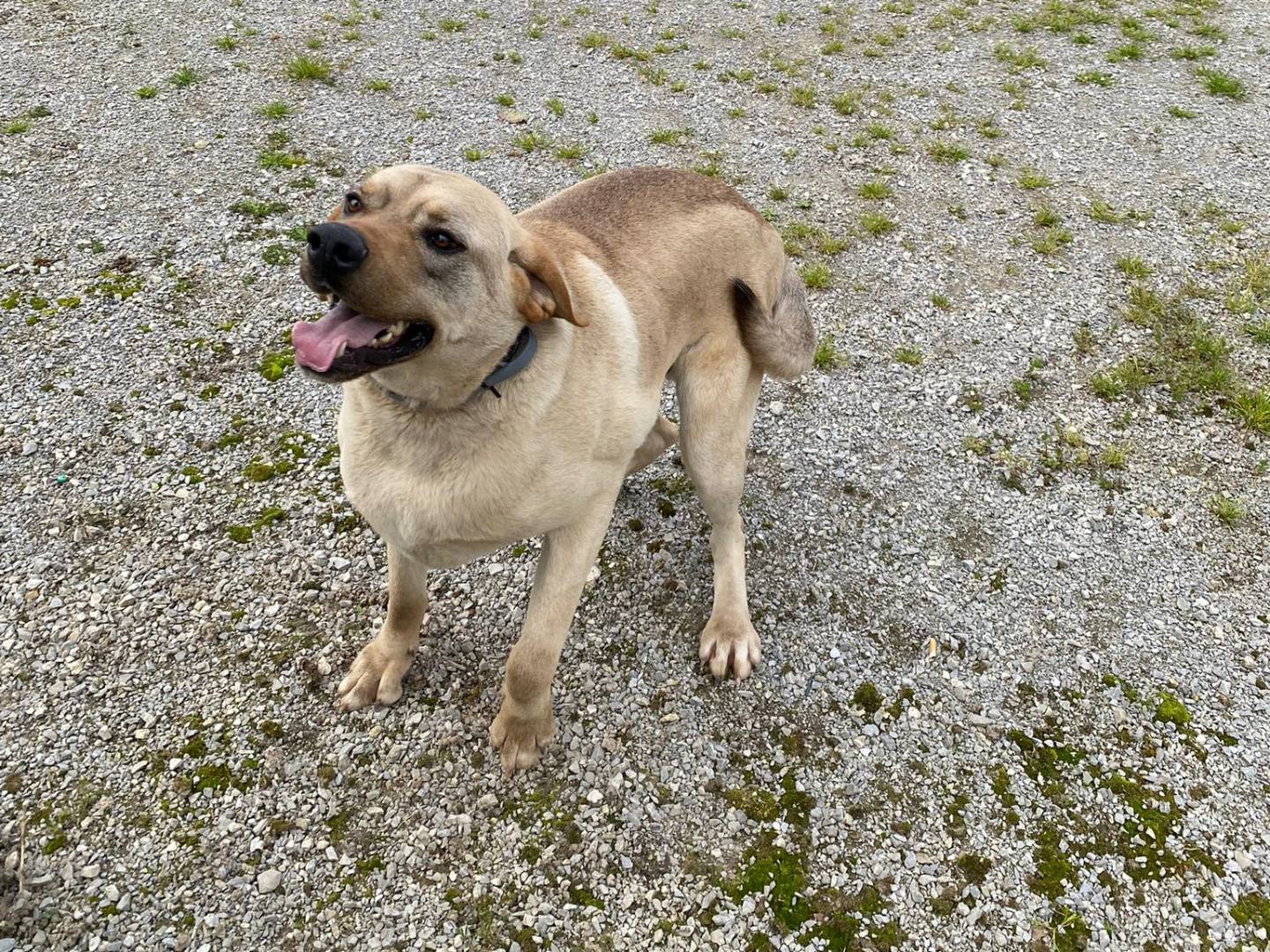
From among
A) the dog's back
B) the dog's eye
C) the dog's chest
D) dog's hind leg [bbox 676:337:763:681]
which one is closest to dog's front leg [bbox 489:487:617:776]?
the dog's chest

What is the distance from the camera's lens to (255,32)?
10727mm

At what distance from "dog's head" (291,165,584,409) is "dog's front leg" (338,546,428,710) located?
1513mm

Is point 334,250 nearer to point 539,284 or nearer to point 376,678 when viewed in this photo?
point 539,284

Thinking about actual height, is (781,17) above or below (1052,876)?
above

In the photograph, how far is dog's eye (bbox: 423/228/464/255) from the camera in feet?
9.39

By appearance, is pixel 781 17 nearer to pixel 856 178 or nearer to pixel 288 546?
pixel 856 178

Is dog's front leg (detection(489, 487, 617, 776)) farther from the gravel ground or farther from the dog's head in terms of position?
the dog's head

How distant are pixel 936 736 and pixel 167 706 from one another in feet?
13.4

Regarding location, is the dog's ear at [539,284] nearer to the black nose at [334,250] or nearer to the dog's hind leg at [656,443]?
the black nose at [334,250]

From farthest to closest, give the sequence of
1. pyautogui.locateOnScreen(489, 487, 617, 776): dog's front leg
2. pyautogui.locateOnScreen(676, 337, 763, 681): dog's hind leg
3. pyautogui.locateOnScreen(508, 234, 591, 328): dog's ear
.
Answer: pyautogui.locateOnScreen(676, 337, 763, 681): dog's hind leg
pyautogui.locateOnScreen(489, 487, 617, 776): dog's front leg
pyautogui.locateOnScreen(508, 234, 591, 328): dog's ear

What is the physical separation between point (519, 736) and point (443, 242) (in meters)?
2.44

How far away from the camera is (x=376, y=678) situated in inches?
172

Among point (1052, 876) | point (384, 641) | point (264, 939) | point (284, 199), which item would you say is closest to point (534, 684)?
point (384, 641)

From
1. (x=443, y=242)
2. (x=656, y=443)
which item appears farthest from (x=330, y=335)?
(x=656, y=443)
